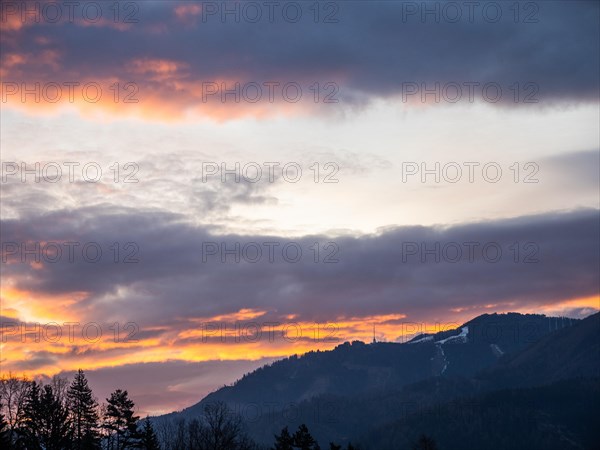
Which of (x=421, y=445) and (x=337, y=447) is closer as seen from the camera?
(x=337, y=447)

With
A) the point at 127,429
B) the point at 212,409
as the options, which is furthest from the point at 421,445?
A: the point at 127,429

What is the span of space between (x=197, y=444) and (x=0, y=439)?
56.4 meters

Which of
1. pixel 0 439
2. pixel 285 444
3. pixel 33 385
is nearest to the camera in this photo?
pixel 0 439

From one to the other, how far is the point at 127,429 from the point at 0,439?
39557 millimetres

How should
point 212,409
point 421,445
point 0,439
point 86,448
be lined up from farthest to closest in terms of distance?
point 421,445
point 212,409
point 86,448
point 0,439

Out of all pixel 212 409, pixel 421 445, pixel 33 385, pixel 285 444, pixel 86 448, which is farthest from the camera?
pixel 421 445

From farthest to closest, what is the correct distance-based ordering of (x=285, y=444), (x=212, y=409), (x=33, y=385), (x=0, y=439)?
1. (x=212, y=409)
2. (x=33, y=385)
3. (x=285, y=444)
4. (x=0, y=439)

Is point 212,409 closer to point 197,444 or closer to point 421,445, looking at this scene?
point 197,444

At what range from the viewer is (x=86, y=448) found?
121m

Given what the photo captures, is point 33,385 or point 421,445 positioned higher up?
point 33,385

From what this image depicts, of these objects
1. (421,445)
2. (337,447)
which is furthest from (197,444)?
(421,445)

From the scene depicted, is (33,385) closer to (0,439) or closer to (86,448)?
(86,448)

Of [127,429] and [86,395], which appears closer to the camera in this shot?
[127,429]

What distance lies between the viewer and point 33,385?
5581 inches
